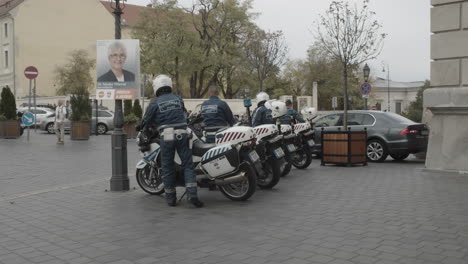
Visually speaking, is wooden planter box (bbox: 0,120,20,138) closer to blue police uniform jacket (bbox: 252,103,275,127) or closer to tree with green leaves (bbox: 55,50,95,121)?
blue police uniform jacket (bbox: 252,103,275,127)

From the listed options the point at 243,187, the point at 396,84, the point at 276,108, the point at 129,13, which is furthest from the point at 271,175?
the point at 396,84

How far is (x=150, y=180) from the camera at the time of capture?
8883mm

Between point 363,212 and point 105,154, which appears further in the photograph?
point 105,154

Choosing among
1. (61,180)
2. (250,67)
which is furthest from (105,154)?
(250,67)

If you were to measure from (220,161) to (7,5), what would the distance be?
5881 cm

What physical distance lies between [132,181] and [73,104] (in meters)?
14.6

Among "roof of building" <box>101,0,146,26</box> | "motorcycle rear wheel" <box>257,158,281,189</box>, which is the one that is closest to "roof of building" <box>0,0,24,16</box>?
"roof of building" <box>101,0,146,26</box>

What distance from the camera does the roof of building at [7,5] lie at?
5634cm

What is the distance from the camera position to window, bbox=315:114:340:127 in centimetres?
1576

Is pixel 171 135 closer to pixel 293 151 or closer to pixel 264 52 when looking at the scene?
pixel 293 151

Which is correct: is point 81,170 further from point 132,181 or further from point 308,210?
point 308,210

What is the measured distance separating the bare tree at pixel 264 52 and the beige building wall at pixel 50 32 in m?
20.4

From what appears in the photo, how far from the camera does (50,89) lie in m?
59.3

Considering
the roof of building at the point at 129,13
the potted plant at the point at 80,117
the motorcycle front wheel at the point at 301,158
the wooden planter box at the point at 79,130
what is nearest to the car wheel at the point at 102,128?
the potted plant at the point at 80,117
